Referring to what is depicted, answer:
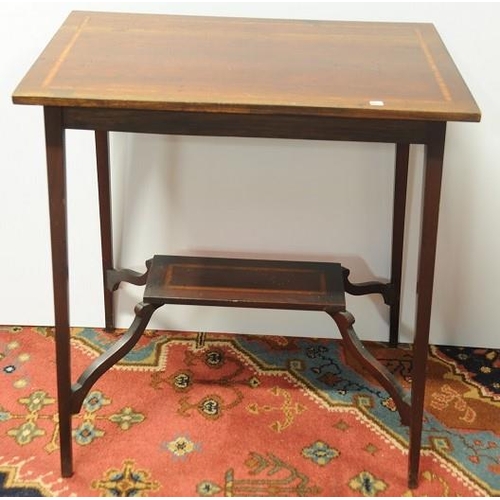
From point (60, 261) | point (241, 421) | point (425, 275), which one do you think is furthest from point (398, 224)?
point (60, 261)

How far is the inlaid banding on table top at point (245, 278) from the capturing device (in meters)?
1.67

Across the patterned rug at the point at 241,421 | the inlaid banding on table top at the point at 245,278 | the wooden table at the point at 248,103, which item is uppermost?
the wooden table at the point at 248,103

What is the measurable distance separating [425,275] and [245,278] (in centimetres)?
42

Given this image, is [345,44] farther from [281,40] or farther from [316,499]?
[316,499]

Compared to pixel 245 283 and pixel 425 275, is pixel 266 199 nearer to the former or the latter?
pixel 245 283

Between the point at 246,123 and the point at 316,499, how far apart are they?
0.70 metres

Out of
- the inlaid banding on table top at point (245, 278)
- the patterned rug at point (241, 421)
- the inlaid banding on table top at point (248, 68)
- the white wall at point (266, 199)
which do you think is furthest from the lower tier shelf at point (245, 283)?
the inlaid banding on table top at point (248, 68)

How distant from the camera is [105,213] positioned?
1870mm

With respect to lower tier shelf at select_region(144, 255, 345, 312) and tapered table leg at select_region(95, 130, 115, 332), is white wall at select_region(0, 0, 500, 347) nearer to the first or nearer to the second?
tapered table leg at select_region(95, 130, 115, 332)

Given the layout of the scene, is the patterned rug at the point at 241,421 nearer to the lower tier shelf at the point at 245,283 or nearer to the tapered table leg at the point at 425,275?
the tapered table leg at the point at 425,275

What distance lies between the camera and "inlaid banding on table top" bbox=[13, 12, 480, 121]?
50.5 inches

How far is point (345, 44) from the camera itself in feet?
5.13

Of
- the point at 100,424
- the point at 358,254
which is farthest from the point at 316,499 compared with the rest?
the point at 358,254

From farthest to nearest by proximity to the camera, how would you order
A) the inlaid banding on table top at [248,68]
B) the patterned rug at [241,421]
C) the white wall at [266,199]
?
the white wall at [266,199]
the patterned rug at [241,421]
the inlaid banding on table top at [248,68]
